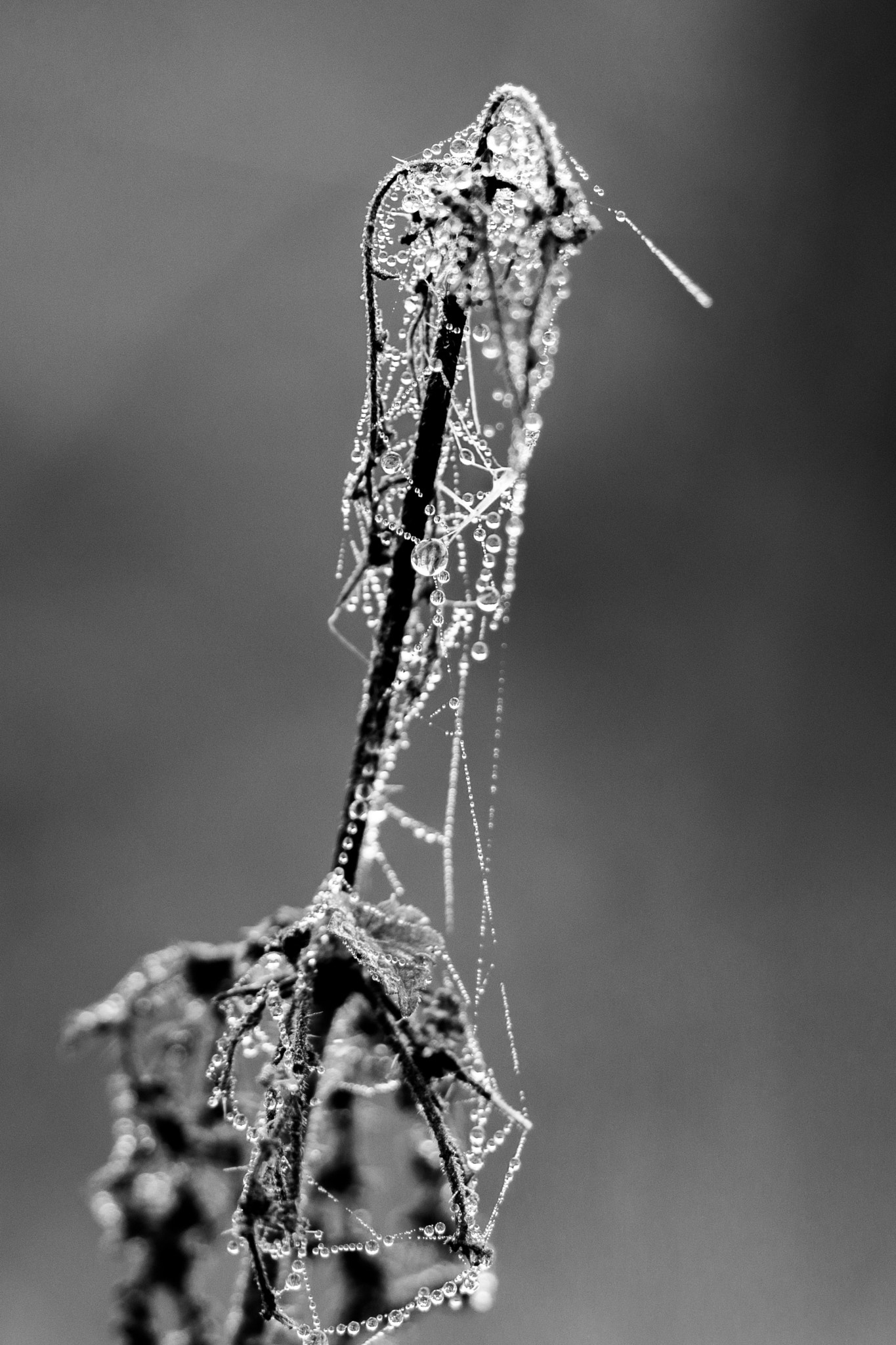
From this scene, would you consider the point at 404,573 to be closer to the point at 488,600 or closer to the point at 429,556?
the point at 429,556

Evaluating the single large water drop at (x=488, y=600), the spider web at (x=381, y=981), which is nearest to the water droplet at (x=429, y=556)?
the spider web at (x=381, y=981)

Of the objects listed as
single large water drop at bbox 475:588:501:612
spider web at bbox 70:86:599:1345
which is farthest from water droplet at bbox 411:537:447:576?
single large water drop at bbox 475:588:501:612

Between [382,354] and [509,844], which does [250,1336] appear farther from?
[509,844]

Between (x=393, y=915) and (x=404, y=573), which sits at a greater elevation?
(x=404, y=573)

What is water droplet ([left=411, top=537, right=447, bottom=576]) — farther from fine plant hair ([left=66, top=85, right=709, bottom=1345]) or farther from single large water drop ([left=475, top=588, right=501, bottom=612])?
single large water drop ([left=475, top=588, right=501, bottom=612])

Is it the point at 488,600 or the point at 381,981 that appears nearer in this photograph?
the point at 381,981

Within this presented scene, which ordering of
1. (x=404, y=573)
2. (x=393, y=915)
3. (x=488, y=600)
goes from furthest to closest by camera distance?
(x=488, y=600) < (x=393, y=915) < (x=404, y=573)

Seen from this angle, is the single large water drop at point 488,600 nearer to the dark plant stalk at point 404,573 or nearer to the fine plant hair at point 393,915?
the fine plant hair at point 393,915

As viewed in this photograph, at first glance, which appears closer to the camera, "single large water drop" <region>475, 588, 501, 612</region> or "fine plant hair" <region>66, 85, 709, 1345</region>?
"fine plant hair" <region>66, 85, 709, 1345</region>

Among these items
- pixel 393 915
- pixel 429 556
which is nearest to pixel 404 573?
pixel 429 556
